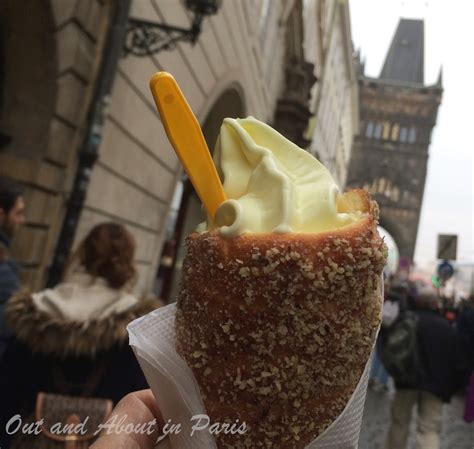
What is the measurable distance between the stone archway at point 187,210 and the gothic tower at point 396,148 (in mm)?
39151

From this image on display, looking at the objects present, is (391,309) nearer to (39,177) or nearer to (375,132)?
(39,177)

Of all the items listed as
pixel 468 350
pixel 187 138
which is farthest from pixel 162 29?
pixel 468 350

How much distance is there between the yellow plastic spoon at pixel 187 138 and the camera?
120cm

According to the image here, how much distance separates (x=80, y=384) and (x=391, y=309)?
525 cm

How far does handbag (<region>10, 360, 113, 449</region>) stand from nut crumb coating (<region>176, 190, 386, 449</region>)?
3.47 ft

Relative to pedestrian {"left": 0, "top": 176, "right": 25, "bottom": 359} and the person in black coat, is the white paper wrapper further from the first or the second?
the person in black coat

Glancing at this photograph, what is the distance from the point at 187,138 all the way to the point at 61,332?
1.34m


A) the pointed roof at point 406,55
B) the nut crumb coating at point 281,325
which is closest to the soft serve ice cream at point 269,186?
the nut crumb coating at point 281,325

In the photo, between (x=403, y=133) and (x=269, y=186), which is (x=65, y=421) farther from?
(x=403, y=133)

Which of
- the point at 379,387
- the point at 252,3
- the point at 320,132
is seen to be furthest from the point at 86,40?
the point at 320,132

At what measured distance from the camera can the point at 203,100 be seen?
308 inches

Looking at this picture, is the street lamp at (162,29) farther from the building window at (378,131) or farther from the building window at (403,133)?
the building window at (403,133)

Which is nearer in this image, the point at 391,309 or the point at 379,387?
the point at 391,309

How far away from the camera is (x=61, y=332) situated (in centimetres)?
226
